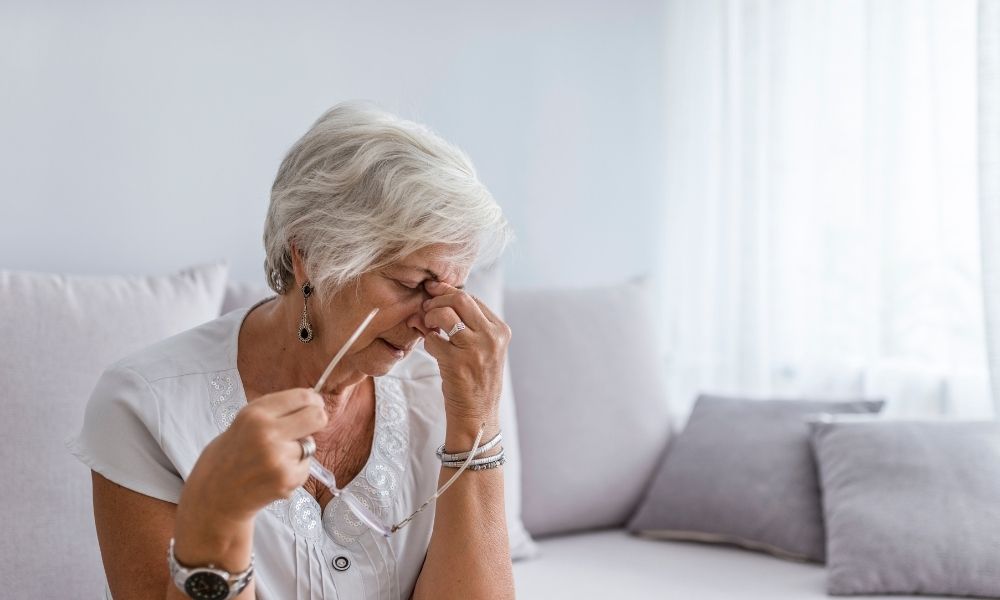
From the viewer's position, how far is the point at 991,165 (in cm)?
208

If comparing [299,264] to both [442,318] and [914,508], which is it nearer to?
[442,318]

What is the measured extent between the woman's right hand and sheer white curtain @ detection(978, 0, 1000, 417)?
1.59 m

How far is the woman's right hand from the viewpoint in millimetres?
1037

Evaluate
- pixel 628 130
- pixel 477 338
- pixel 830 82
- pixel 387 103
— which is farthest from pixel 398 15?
pixel 477 338

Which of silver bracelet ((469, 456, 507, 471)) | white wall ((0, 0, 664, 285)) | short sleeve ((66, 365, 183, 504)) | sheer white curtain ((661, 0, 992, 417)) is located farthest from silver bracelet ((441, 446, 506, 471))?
sheer white curtain ((661, 0, 992, 417))

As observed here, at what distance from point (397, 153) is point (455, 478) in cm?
48

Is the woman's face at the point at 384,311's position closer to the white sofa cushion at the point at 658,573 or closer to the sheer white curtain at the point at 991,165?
the white sofa cushion at the point at 658,573

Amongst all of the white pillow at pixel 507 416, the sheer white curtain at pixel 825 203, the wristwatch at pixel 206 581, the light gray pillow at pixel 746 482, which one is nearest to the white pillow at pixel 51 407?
the white pillow at pixel 507 416

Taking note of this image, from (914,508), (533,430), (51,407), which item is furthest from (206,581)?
(914,508)

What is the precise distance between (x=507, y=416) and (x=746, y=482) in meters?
0.56

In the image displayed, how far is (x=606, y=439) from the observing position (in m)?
2.35

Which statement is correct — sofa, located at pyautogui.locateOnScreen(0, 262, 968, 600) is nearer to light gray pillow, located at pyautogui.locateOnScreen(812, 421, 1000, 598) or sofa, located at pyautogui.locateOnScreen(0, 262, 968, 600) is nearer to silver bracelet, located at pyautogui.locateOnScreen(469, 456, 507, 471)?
light gray pillow, located at pyautogui.locateOnScreen(812, 421, 1000, 598)

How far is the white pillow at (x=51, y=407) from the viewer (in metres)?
1.63

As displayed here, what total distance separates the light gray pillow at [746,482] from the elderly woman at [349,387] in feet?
2.85
